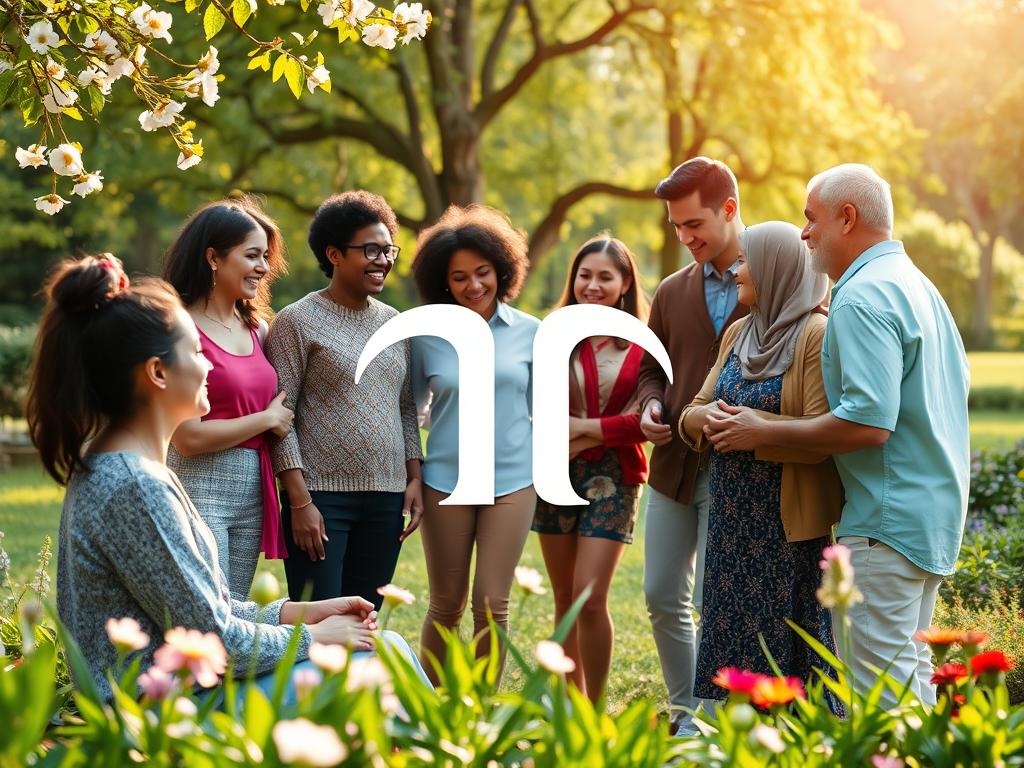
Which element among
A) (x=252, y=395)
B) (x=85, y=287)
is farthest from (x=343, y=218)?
(x=85, y=287)

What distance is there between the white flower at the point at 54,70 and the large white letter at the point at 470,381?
1605mm

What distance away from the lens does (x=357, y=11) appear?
3.50 m

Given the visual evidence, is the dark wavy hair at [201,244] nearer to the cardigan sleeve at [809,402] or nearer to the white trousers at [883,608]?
the cardigan sleeve at [809,402]

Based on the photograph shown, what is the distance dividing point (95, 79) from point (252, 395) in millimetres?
1242

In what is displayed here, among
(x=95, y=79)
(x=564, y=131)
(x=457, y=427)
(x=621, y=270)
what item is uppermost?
(x=564, y=131)

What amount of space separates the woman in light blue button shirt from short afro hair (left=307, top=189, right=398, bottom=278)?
366 millimetres

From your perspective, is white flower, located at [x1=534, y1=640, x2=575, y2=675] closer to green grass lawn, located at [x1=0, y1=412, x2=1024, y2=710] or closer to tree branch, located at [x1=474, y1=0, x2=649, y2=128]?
green grass lawn, located at [x1=0, y1=412, x2=1024, y2=710]

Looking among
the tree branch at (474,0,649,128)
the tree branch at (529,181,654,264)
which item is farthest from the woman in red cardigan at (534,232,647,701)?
the tree branch at (529,181,654,264)

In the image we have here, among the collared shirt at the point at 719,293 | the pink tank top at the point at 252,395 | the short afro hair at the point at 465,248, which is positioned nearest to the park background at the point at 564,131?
the collared shirt at the point at 719,293

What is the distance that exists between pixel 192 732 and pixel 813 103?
620 inches

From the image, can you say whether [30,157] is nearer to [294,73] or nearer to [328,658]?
[294,73]

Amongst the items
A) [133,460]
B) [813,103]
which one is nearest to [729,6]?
[813,103]

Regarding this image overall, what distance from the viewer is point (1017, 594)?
18.6 ft

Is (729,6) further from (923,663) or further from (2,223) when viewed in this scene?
(2,223)
